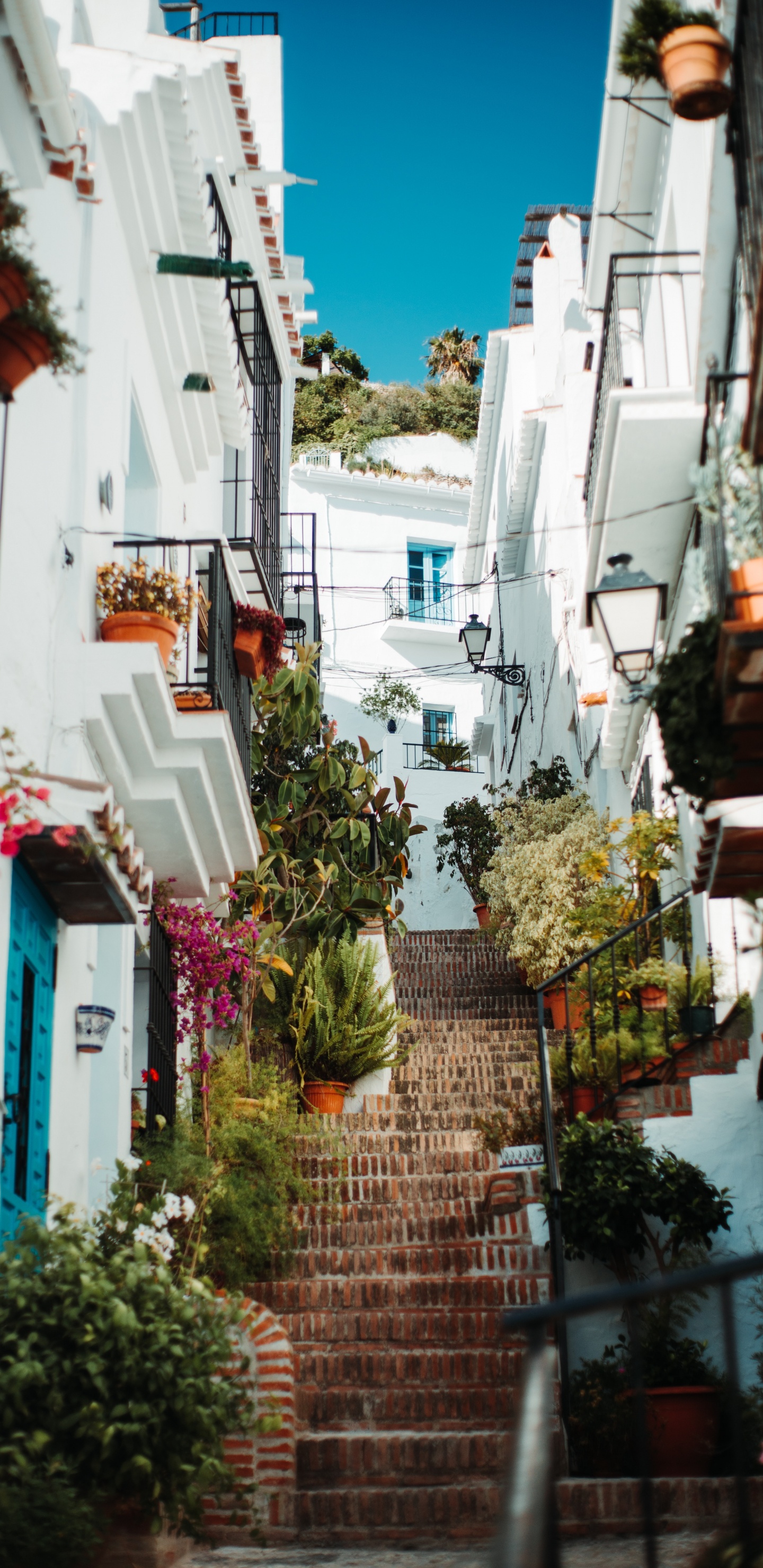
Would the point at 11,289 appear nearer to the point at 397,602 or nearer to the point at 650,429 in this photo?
the point at 650,429

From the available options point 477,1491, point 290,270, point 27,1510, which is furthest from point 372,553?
point 27,1510

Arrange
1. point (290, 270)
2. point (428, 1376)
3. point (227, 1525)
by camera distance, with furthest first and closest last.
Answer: point (290, 270)
point (428, 1376)
point (227, 1525)

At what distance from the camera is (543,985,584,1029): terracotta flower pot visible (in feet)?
40.7

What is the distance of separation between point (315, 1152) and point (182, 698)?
11.5 ft

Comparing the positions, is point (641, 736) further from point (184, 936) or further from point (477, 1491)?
point (477, 1491)

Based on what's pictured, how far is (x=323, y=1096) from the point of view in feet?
38.6

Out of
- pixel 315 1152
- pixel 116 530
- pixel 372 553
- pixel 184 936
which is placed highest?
pixel 372 553

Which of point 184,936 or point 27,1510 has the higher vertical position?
point 184,936

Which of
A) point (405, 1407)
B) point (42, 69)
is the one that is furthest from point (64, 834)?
point (405, 1407)

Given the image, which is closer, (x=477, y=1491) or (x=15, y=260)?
(x=15, y=260)

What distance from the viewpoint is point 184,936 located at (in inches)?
401

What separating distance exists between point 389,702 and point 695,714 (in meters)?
20.9

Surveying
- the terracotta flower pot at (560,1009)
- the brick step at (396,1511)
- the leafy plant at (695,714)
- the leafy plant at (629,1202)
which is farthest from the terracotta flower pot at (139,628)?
the terracotta flower pot at (560,1009)

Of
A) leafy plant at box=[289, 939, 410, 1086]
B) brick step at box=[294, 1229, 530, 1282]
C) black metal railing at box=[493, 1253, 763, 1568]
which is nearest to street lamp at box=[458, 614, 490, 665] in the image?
leafy plant at box=[289, 939, 410, 1086]
